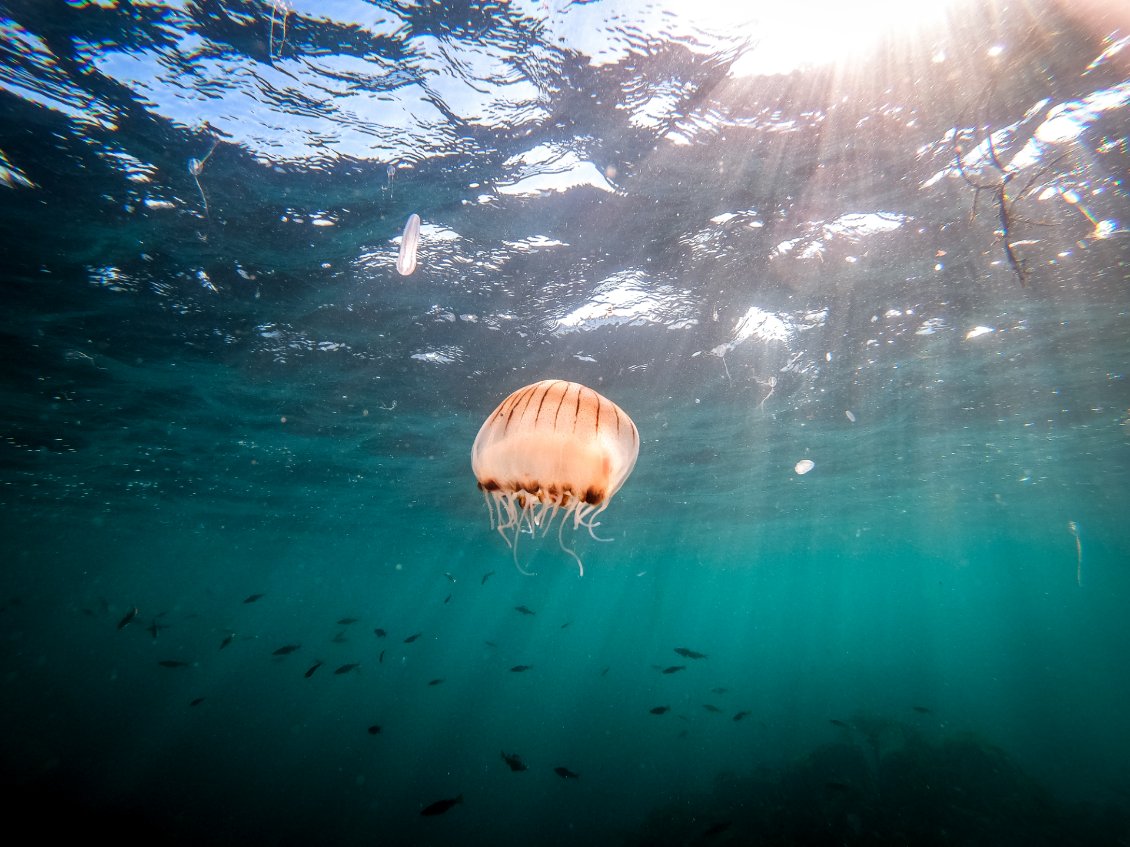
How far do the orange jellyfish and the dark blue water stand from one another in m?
3.78

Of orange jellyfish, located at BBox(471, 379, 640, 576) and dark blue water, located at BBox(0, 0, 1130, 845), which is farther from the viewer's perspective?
dark blue water, located at BBox(0, 0, 1130, 845)

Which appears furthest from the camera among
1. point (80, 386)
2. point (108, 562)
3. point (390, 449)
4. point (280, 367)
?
point (108, 562)

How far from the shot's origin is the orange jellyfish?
2.79 metres

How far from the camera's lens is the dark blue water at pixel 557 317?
16.5 feet

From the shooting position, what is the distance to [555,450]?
2762 mm

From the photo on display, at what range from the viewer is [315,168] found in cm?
607

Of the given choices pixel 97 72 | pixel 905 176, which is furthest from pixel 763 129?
pixel 97 72

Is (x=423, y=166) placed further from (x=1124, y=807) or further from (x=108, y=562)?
(x=108, y=562)

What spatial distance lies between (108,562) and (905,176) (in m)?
56.7

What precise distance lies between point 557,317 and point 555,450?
6558mm

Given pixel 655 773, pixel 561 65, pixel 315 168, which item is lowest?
pixel 655 773

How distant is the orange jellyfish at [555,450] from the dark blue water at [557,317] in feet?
12.4

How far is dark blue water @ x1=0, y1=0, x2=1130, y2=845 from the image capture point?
5023 mm

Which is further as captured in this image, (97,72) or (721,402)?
(721,402)
